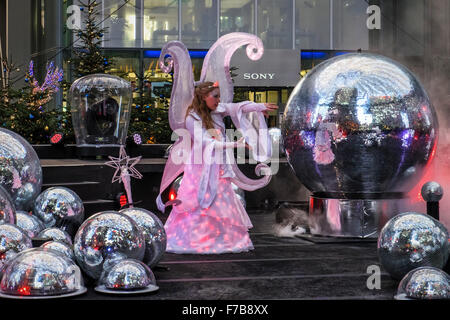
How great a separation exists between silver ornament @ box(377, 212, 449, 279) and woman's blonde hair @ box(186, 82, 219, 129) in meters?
2.68

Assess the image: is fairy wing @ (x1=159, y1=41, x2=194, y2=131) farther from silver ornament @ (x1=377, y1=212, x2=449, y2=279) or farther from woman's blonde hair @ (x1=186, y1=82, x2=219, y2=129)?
silver ornament @ (x1=377, y1=212, x2=449, y2=279)

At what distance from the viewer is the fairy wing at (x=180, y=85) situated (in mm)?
7625

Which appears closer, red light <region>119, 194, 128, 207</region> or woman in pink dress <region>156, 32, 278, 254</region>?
woman in pink dress <region>156, 32, 278, 254</region>

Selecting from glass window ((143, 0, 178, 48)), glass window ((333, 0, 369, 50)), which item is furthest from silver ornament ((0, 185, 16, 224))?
glass window ((333, 0, 369, 50))

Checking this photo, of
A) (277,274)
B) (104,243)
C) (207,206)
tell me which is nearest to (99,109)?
(207,206)

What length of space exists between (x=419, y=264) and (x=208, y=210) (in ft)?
8.79

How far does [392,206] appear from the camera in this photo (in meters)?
7.87

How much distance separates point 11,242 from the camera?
4910 mm

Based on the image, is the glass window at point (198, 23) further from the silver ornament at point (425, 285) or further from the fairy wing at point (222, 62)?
the silver ornament at point (425, 285)

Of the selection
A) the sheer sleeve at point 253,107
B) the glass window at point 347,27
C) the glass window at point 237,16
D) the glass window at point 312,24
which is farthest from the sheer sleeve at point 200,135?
the glass window at point 347,27

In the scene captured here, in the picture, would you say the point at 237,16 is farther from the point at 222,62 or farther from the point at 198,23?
the point at 222,62

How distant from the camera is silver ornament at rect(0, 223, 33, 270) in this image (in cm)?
486

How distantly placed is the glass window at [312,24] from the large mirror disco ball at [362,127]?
15931mm
